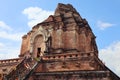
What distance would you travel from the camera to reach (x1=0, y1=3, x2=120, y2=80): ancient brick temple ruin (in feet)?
72.5

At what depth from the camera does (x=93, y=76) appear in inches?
806

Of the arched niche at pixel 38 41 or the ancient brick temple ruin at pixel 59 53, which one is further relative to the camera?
the arched niche at pixel 38 41

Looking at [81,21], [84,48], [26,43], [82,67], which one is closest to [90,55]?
[82,67]

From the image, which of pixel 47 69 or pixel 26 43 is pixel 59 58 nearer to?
pixel 47 69

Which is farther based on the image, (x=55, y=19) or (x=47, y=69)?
(x=55, y=19)

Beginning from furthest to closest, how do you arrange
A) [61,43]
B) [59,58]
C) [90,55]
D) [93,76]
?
[61,43], [59,58], [90,55], [93,76]

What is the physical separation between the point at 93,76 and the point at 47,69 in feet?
20.6

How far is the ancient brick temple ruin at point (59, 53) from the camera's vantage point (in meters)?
22.1

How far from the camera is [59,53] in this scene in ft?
94.4

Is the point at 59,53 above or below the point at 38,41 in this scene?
below

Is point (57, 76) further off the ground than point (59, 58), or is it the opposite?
point (59, 58)

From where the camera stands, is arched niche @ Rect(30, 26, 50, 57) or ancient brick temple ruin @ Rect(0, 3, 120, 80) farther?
arched niche @ Rect(30, 26, 50, 57)

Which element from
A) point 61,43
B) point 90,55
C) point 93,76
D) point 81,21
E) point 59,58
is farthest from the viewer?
point 81,21

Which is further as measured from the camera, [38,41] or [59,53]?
[38,41]
